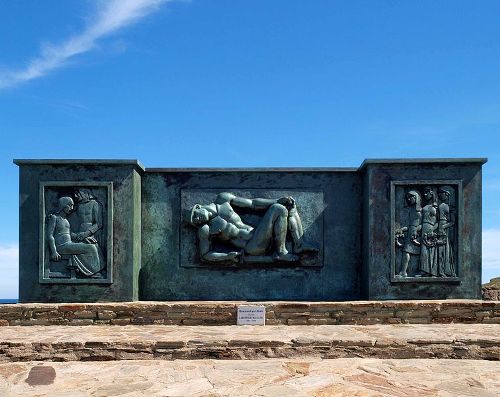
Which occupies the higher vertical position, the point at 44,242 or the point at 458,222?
the point at 458,222

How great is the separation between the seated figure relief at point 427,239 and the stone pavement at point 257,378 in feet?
6.42

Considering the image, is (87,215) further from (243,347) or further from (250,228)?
(243,347)

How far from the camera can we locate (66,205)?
6.69 meters

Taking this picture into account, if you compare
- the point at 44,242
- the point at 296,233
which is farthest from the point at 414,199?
the point at 44,242

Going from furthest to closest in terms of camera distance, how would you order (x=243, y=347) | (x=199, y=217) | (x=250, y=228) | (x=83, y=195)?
(x=250, y=228)
(x=199, y=217)
(x=83, y=195)
(x=243, y=347)

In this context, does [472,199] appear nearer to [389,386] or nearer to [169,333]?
[389,386]

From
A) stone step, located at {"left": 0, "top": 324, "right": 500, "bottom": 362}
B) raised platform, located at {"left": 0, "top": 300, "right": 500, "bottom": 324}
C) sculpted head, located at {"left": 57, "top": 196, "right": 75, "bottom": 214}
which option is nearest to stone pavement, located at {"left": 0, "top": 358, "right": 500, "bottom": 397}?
stone step, located at {"left": 0, "top": 324, "right": 500, "bottom": 362}

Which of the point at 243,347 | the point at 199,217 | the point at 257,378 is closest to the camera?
the point at 257,378

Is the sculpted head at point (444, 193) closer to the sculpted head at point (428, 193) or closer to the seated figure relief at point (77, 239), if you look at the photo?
the sculpted head at point (428, 193)

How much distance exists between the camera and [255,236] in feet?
Result: 22.6

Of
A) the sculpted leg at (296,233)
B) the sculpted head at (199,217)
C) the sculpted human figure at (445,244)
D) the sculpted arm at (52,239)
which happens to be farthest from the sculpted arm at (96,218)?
the sculpted human figure at (445,244)

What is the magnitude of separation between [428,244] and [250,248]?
2.41 m

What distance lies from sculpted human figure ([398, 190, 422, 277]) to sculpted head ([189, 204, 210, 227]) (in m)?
2.65

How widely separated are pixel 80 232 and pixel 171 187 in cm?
138
